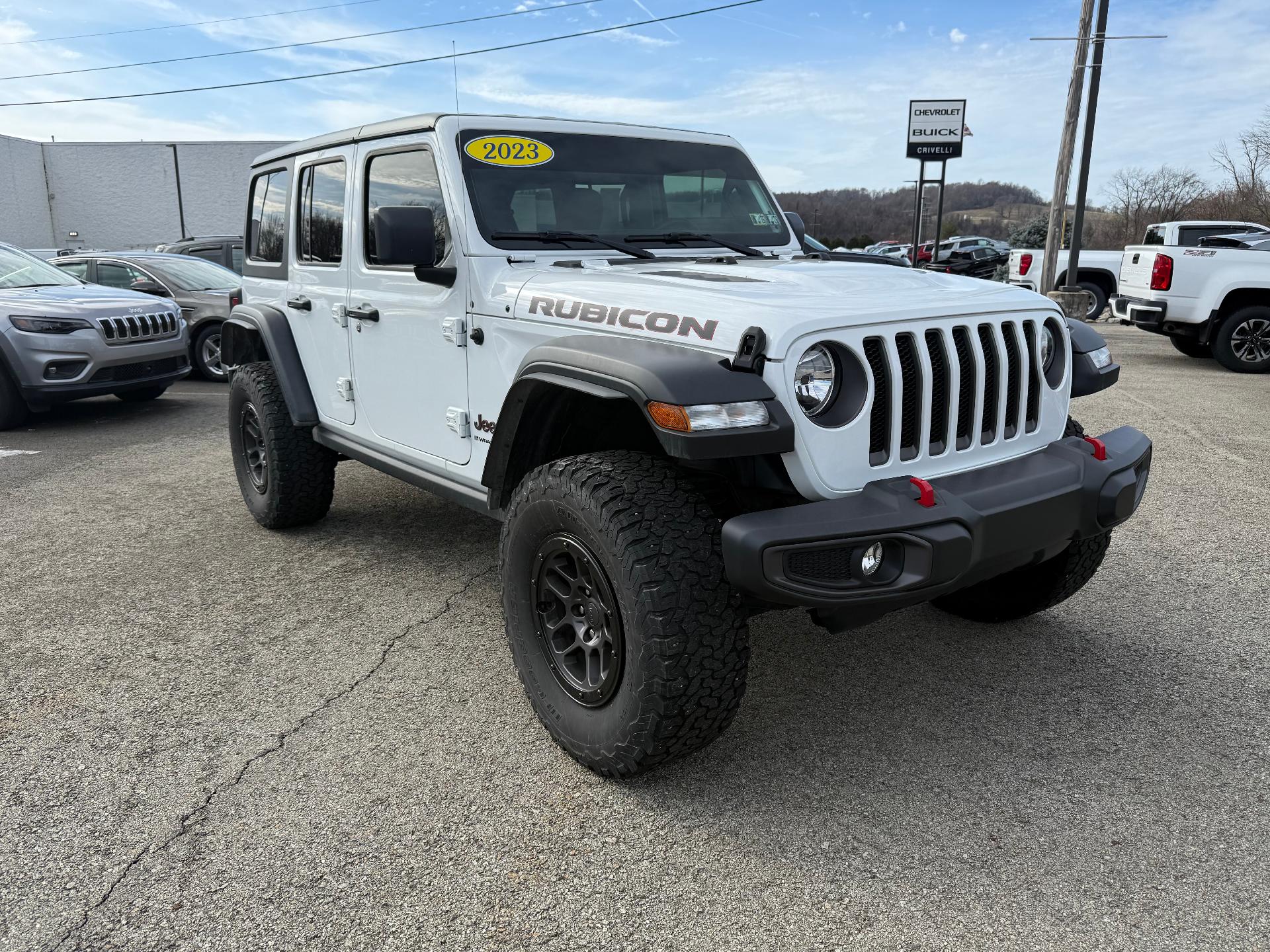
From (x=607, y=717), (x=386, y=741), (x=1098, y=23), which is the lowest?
(x=386, y=741)

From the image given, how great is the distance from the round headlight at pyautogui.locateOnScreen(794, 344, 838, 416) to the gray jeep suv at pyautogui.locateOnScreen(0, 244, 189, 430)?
759cm

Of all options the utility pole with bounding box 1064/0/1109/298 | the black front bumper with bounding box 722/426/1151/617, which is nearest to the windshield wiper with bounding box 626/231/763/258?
the black front bumper with bounding box 722/426/1151/617

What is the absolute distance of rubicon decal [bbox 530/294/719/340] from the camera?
251cm

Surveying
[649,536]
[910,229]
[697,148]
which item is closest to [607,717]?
[649,536]

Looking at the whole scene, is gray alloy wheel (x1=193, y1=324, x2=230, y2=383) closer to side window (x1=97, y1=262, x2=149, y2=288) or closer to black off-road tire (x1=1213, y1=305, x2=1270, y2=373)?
side window (x1=97, y1=262, x2=149, y2=288)

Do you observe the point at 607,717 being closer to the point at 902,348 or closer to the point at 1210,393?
the point at 902,348

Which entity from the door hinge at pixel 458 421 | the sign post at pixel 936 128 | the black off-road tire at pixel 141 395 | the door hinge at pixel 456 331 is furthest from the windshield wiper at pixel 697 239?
the sign post at pixel 936 128

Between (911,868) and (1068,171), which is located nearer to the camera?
(911,868)

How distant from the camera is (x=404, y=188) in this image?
3729 millimetres

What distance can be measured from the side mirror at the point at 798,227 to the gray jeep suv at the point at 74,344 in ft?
21.2

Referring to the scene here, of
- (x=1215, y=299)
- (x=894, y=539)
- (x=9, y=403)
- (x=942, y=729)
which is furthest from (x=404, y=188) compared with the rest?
(x=1215, y=299)

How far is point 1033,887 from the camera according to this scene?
2.26 metres

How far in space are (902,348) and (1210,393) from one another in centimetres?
821

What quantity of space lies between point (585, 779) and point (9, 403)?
7.57 m
